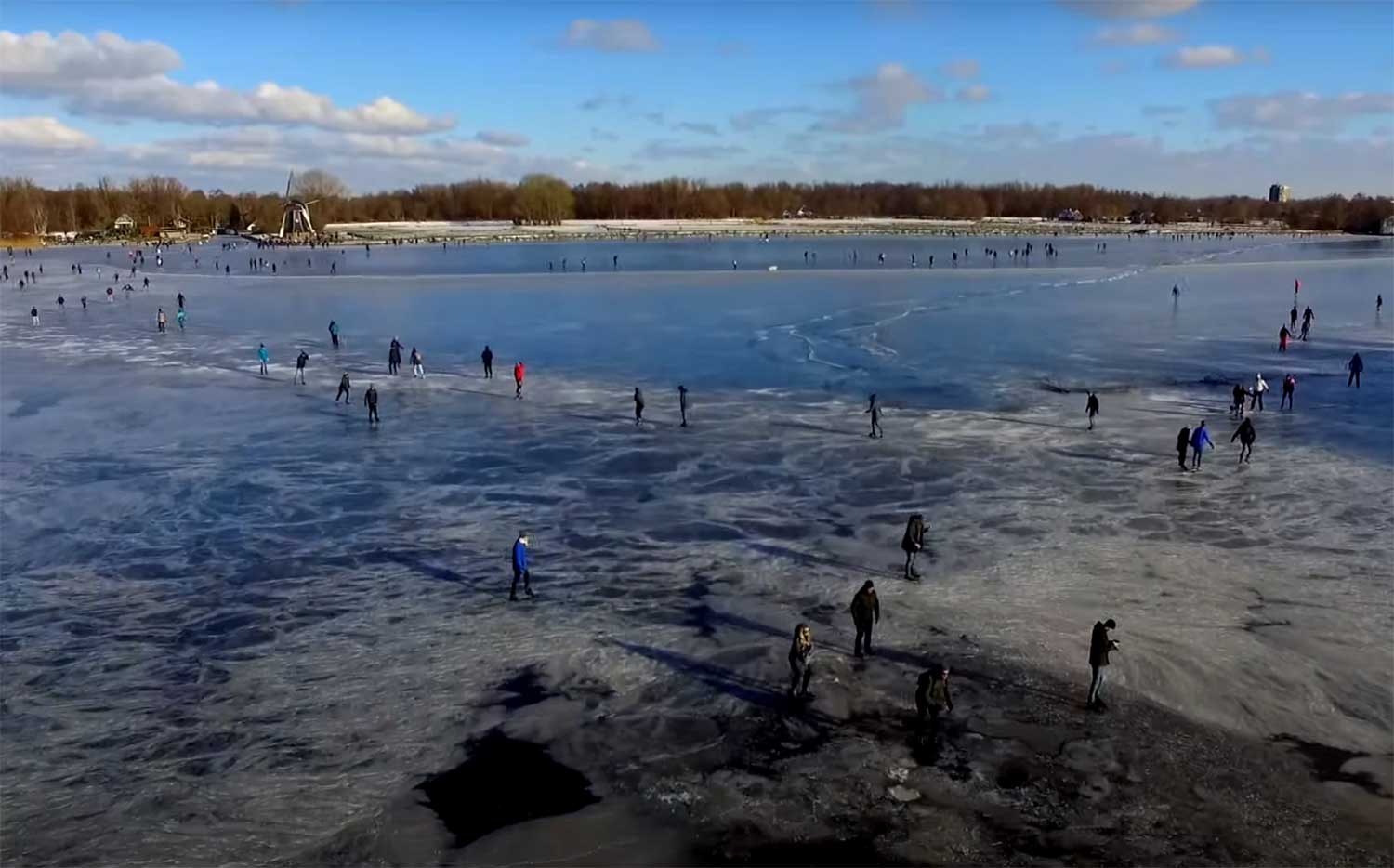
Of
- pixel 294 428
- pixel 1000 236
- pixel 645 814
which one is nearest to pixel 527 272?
pixel 294 428

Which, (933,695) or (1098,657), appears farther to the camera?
(1098,657)

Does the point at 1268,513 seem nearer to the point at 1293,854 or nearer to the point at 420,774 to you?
the point at 1293,854

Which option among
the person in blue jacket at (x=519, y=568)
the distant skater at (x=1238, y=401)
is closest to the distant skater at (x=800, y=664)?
the person in blue jacket at (x=519, y=568)

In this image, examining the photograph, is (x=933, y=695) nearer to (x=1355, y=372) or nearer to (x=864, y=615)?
(x=864, y=615)

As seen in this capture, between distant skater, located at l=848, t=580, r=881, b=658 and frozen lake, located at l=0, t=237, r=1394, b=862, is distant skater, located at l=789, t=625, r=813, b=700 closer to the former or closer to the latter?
frozen lake, located at l=0, t=237, r=1394, b=862

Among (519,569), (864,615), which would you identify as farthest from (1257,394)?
(519,569)

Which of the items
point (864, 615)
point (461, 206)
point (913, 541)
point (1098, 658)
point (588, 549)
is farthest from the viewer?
point (461, 206)
